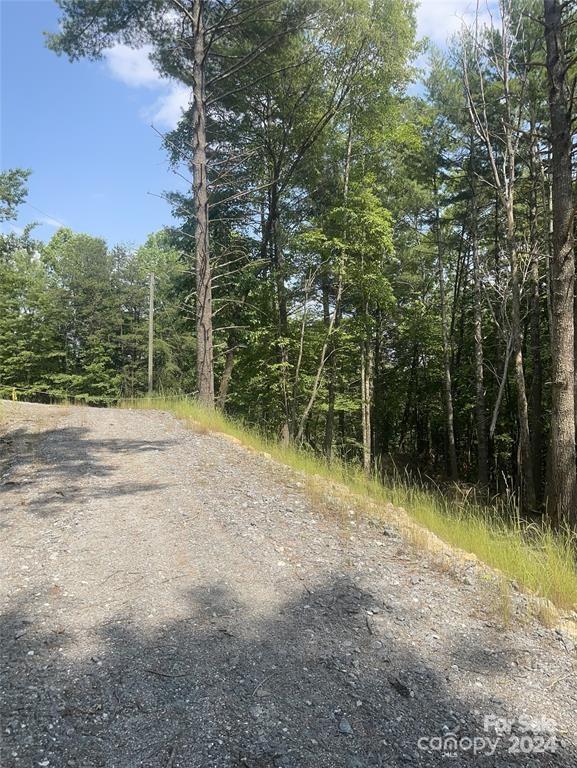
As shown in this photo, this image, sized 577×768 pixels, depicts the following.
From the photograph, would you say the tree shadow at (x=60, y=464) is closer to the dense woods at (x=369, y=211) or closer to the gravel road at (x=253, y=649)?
the gravel road at (x=253, y=649)

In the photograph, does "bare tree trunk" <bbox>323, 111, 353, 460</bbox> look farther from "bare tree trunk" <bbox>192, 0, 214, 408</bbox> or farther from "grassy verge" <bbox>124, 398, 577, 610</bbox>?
"grassy verge" <bbox>124, 398, 577, 610</bbox>

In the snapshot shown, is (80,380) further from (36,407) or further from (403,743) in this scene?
(403,743)

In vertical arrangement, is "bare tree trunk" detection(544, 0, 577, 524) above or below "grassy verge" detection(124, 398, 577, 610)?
above

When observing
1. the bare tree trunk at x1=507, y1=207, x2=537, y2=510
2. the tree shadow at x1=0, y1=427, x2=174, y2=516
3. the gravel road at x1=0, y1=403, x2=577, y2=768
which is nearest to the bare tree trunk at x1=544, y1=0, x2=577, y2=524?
the gravel road at x1=0, y1=403, x2=577, y2=768

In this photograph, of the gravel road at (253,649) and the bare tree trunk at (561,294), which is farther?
the bare tree trunk at (561,294)

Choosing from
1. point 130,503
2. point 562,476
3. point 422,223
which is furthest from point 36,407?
point 422,223

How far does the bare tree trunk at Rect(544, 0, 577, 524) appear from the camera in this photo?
544 cm

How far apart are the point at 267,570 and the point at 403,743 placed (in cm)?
161

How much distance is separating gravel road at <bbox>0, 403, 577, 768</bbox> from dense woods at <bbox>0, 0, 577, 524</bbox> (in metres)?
3.19

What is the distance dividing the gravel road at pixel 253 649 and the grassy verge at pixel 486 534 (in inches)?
14.3

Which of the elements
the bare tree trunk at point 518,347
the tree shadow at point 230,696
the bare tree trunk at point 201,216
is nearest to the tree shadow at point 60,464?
the tree shadow at point 230,696

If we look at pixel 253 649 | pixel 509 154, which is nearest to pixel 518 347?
pixel 509 154

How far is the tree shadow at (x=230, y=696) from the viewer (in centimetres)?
191

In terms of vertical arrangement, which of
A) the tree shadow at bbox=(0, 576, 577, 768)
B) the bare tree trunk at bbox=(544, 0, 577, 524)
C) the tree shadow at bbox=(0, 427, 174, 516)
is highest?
the bare tree trunk at bbox=(544, 0, 577, 524)
